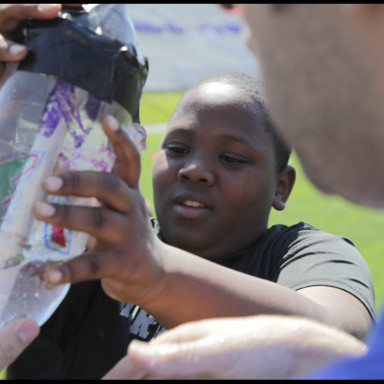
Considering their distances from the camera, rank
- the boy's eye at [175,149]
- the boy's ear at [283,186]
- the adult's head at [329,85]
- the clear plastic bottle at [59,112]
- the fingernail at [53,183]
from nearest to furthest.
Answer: the adult's head at [329,85] < the fingernail at [53,183] < the clear plastic bottle at [59,112] < the boy's eye at [175,149] < the boy's ear at [283,186]

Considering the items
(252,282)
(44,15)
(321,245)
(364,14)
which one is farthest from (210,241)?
(364,14)

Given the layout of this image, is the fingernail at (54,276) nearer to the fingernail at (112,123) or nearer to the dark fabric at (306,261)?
the fingernail at (112,123)

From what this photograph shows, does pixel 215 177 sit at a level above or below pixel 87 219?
below

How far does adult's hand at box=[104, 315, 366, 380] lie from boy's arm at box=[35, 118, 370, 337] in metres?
0.28

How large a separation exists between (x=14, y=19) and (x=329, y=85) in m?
0.74

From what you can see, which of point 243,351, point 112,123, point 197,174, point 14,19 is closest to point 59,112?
point 112,123

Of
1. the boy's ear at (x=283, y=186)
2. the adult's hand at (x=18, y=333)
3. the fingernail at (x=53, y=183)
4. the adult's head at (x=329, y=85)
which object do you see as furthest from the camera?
the boy's ear at (x=283, y=186)

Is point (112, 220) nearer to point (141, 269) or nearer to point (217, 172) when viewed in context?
point (141, 269)

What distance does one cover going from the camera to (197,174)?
2.13 m

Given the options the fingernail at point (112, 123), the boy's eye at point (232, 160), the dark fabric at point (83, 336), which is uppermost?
the fingernail at point (112, 123)

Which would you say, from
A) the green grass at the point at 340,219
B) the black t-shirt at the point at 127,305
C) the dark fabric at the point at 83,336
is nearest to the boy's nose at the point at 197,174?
the black t-shirt at the point at 127,305

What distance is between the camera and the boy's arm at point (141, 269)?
122cm

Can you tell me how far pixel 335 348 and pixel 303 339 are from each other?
54 mm

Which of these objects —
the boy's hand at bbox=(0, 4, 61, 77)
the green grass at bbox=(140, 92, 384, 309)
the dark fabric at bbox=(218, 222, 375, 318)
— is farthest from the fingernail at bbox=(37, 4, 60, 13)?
the green grass at bbox=(140, 92, 384, 309)
